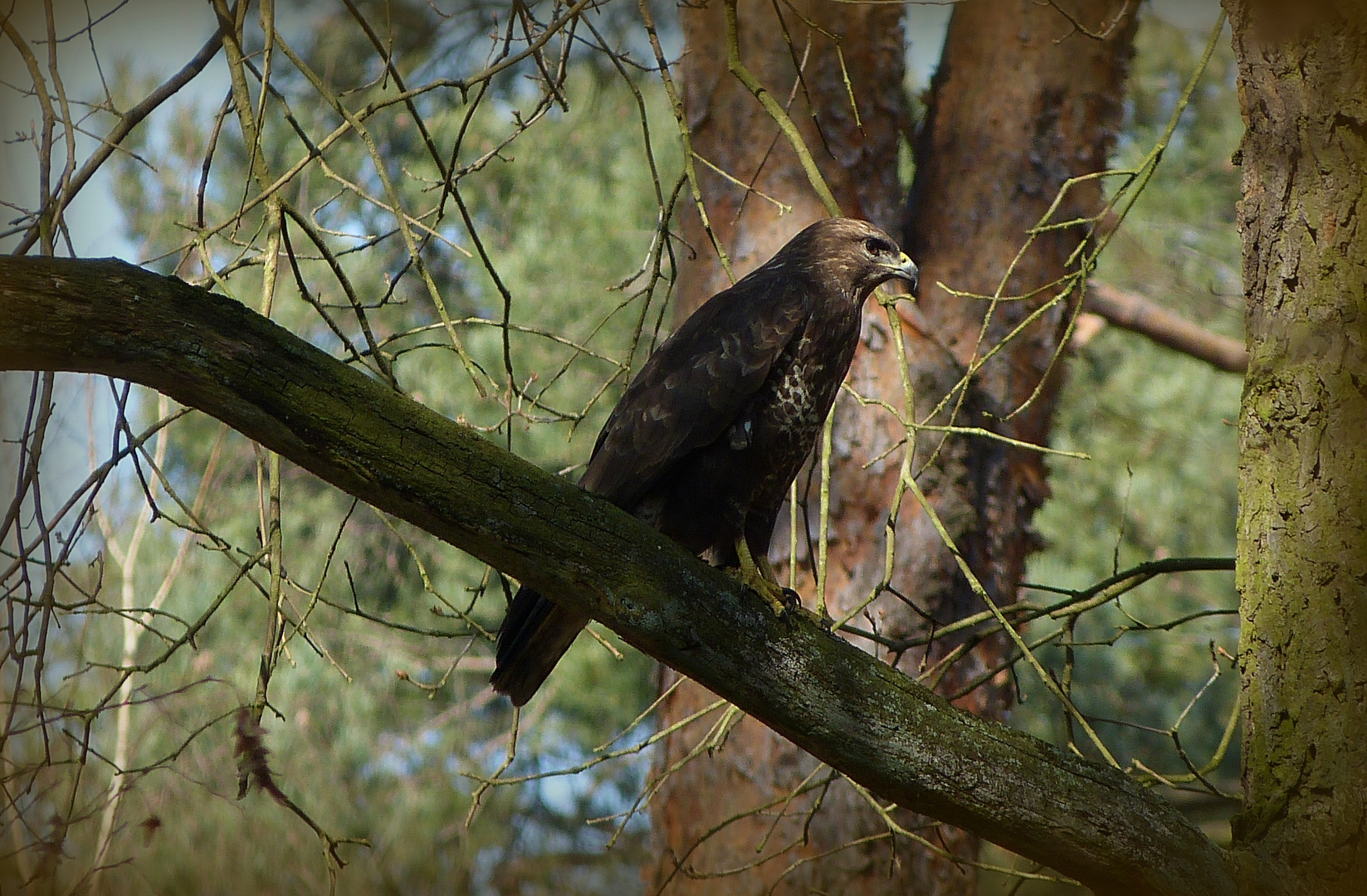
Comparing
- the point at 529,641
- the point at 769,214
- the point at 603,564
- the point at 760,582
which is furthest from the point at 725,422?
the point at 769,214

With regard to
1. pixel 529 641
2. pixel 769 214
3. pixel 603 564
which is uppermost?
pixel 769 214

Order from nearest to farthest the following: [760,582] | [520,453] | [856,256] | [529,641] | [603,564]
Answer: [603,564]
[529,641]
[760,582]
[856,256]
[520,453]

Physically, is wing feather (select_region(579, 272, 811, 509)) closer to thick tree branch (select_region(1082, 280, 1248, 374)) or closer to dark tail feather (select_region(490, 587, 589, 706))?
dark tail feather (select_region(490, 587, 589, 706))

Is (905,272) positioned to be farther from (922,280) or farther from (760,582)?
(922,280)

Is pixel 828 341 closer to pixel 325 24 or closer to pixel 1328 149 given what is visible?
pixel 1328 149

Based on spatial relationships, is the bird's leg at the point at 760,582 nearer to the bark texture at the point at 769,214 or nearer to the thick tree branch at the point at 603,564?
the thick tree branch at the point at 603,564

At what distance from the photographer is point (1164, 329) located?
669 cm

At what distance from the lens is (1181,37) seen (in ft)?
32.1

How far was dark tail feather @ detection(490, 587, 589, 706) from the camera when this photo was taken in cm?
289

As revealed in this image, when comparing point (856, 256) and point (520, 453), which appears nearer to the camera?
point (856, 256)

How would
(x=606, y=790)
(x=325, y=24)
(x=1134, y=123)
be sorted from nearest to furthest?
1. (x=325, y=24)
2. (x=1134, y=123)
3. (x=606, y=790)

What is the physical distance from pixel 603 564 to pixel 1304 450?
154 centimetres

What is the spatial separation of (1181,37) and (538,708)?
7527 millimetres

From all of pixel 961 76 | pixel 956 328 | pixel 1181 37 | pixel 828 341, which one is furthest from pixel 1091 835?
pixel 1181 37
